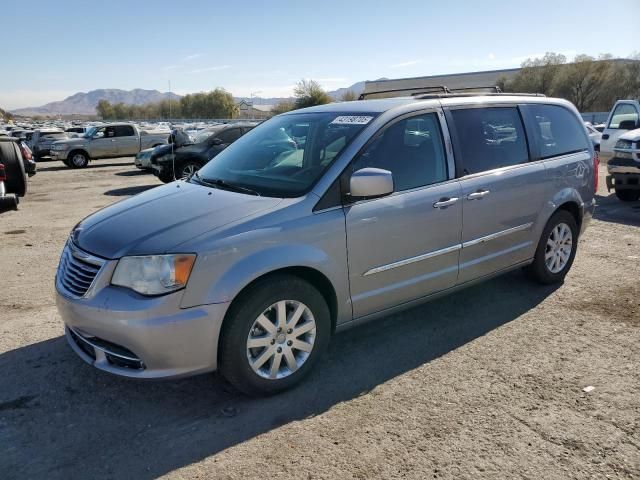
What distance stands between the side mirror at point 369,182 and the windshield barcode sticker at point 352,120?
0.56 m

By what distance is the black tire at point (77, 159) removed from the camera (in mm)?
21359

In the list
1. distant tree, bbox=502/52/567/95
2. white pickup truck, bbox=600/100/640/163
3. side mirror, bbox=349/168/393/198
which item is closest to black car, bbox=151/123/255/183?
white pickup truck, bbox=600/100/640/163

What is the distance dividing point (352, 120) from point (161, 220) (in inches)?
62.9

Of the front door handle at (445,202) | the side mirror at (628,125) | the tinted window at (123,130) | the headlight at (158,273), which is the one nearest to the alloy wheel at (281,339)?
the headlight at (158,273)

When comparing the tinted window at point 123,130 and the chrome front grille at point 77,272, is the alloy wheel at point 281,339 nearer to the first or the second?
the chrome front grille at point 77,272

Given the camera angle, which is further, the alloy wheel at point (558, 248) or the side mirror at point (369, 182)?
the alloy wheel at point (558, 248)

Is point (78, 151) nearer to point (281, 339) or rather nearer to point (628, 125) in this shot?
point (628, 125)

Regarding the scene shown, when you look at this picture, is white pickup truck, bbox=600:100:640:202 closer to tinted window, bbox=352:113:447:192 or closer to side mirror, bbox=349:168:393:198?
tinted window, bbox=352:113:447:192

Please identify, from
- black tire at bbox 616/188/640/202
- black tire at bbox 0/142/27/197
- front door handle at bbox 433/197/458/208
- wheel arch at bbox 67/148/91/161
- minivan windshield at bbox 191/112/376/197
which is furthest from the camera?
wheel arch at bbox 67/148/91/161

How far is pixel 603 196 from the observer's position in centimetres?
1106

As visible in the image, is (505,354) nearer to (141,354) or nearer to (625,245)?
(141,354)

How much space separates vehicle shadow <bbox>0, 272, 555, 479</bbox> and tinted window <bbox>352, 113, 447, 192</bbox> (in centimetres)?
127

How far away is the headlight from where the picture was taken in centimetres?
293

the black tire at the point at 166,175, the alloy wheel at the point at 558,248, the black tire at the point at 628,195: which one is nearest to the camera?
the alloy wheel at the point at 558,248
